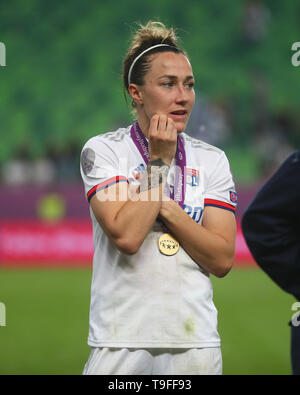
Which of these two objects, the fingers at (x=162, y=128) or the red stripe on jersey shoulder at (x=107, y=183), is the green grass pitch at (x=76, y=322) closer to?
the red stripe on jersey shoulder at (x=107, y=183)

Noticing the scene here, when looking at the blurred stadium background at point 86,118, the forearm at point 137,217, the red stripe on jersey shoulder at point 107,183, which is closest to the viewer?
the forearm at point 137,217

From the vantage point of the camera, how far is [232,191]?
114 inches

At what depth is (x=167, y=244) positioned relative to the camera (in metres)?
Result: 2.67

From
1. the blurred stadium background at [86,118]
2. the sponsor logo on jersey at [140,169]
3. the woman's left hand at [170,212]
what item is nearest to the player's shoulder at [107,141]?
the sponsor logo on jersey at [140,169]

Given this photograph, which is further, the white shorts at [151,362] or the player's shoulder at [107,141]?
the player's shoulder at [107,141]

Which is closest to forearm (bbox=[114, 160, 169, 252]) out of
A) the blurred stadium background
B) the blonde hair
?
the blonde hair

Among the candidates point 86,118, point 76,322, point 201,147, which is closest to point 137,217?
point 201,147

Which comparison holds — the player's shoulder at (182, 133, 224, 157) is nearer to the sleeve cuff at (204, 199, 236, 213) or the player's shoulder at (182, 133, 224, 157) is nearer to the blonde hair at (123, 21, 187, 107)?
the sleeve cuff at (204, 199, 236, 213)

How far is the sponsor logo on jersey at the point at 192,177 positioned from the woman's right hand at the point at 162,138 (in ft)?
0.53

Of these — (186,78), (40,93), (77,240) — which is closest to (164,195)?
(186,78)

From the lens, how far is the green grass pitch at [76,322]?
20.4 ft

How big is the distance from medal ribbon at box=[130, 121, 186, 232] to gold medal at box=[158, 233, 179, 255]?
40 millimetres

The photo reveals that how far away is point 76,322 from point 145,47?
5.90 metres
